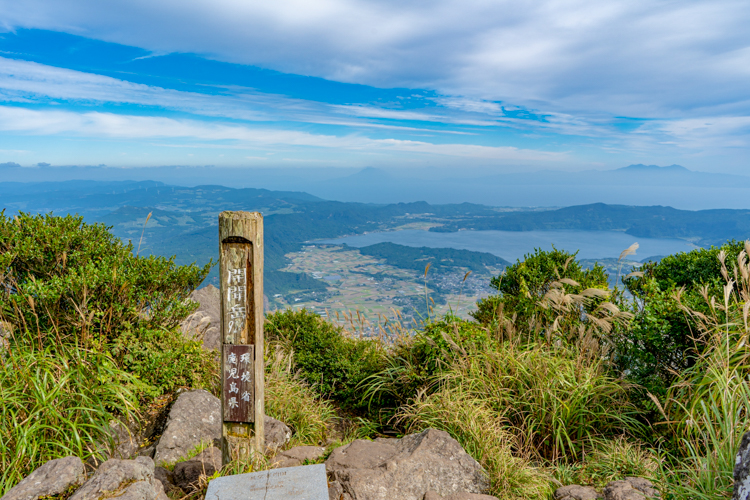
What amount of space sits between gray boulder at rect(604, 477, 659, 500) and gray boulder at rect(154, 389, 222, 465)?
9.32 ft

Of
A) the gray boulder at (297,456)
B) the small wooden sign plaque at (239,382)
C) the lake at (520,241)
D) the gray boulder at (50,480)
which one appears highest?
the small wooden sign plaque at (239,382)

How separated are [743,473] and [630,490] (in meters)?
1.04

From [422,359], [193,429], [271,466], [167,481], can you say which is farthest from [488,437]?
[193,429]

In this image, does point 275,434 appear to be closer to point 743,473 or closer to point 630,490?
point 630,490

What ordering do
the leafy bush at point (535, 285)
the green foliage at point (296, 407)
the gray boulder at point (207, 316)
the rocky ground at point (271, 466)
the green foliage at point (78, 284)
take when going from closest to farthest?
the rocky ground at point (271, 466), the green foliage at point (78, 284), the green foliage at point (296, 407), the leafy bush at point (535, 285), the gray boulder at point (207, 316)

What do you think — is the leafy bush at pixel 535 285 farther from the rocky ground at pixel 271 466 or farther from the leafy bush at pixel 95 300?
the leafy bush at pixel 95 300

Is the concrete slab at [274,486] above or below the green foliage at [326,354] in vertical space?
above

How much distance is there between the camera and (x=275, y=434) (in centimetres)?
337

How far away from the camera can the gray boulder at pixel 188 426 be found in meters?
3.27

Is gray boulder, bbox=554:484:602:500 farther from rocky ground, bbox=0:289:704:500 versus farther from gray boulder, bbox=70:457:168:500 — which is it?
gray boulder, bbox=70:457:168:500

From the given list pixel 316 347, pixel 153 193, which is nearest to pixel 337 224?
pixel 153 193

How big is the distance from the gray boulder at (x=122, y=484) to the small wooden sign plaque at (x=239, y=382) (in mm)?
557

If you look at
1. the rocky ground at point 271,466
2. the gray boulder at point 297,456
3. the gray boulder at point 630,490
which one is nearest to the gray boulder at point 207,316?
the rocky ground at point 271,466

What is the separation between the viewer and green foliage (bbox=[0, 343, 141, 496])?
248 centimetres
